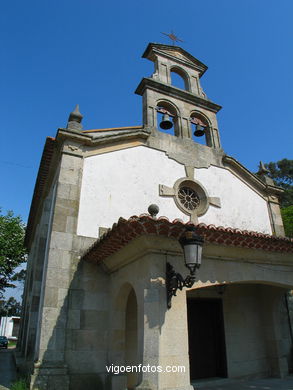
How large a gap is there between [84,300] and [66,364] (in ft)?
4.26

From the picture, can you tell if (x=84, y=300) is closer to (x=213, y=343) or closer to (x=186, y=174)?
(x=213, y=343)

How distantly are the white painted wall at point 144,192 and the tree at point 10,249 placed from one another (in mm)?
18323

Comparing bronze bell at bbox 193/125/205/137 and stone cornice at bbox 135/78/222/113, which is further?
bronze bell at bbox 193/125/205/137

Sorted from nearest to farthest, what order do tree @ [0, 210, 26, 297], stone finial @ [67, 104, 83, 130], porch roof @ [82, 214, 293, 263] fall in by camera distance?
1. porch roof @ [82, 214, 293, 263]
2. stone finial @ [67, 104, 83, 130]
3. tree @ [0, 210, 26, 297]

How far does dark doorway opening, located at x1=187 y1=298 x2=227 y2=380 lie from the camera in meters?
8.11

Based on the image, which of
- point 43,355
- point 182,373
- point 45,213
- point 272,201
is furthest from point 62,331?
point 272,201

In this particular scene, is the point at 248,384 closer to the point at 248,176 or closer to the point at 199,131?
the point at 248,176

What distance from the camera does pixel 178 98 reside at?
11.6m

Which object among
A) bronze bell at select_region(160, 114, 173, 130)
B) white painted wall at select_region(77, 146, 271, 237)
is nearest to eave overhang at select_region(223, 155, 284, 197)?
white painted wall at select_region(77, 146, 271, 237)

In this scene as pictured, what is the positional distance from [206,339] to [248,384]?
1.39m

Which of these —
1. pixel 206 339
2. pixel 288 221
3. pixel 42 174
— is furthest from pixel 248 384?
pixel 288 221

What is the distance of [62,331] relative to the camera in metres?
6.71

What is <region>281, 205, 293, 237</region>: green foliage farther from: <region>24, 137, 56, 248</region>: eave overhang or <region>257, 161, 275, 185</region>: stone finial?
<region>24, 137, 56, 248</region>: eave overhang

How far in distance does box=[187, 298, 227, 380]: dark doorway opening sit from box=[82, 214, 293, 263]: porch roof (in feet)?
9.03
